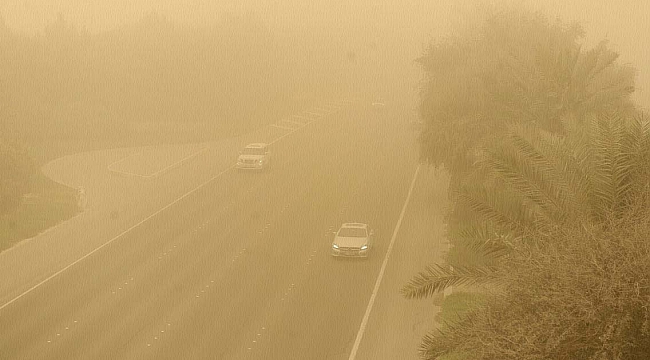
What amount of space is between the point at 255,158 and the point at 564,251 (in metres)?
36.0

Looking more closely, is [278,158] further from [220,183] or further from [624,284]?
[624,284]

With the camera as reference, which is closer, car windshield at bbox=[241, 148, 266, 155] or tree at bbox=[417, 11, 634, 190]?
tree at bbox=[417, 11, 634, 190]

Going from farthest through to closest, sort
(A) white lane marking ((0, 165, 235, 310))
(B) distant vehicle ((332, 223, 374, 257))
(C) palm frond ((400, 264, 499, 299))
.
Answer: (B) distant vehicle ((332, 223, 374, 257)) → (A) white lane marking ((0, 165, 235, 310)) → (C) palm frond ((400, 264, 499, 299))

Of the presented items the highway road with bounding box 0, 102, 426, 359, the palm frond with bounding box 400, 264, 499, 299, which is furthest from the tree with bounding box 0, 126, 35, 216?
the palm frond with bounding box 400, 264, 499, 299

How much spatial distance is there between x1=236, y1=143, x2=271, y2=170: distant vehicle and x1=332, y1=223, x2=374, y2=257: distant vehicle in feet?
49.9

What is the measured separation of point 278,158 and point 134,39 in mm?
40898

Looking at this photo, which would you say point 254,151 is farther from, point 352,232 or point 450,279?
point 450,279

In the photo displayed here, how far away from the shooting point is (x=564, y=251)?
39.5 feet

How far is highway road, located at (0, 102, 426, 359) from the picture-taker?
2291cm

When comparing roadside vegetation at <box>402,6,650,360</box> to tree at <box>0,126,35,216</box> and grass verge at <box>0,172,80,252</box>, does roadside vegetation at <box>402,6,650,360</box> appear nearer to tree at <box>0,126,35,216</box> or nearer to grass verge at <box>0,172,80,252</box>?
tree at <box>0,126,35,216</box>

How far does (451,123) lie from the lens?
3309 centimetres

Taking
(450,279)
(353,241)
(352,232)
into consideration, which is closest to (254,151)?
(352,232)

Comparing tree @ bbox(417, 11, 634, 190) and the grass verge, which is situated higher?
tree @ bbox(417, 11, 634, 190)

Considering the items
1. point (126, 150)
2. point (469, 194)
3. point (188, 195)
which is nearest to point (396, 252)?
point (188, 195)
